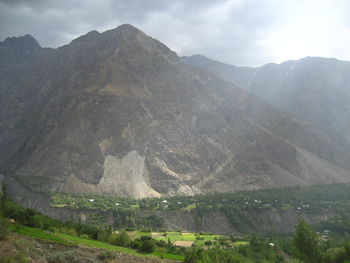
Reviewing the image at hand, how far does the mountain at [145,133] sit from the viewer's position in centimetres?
9712

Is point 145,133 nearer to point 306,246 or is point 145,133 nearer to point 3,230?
point 306,246

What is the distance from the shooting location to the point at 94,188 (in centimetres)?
8900

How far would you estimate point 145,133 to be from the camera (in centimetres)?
10756

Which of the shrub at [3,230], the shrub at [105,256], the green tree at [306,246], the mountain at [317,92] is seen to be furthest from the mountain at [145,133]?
the shrub at [105,256]

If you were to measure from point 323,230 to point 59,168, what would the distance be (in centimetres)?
6473

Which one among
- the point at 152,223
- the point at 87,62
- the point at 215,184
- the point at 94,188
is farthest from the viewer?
the point at 87,62

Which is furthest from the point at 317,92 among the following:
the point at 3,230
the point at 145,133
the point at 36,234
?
the point at 3,230

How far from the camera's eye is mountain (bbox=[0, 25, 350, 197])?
97125 millimetres

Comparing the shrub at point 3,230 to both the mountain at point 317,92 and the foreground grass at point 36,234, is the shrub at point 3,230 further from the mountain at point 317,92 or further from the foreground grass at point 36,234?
the mountain at point 317,92

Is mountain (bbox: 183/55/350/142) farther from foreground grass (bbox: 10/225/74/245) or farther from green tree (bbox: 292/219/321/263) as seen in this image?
foreground grass (bbox: 10/225/74/245)

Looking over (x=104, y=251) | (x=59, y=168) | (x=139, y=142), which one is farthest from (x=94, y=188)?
(x=104, y=251)

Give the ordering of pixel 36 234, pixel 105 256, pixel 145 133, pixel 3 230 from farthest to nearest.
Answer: pixel 145 133 < pixel 36 234 < pixel 105 256 < pixel 3 230

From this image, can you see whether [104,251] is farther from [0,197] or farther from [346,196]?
[346,196]

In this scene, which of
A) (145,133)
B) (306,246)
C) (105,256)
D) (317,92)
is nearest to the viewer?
(105,256)
